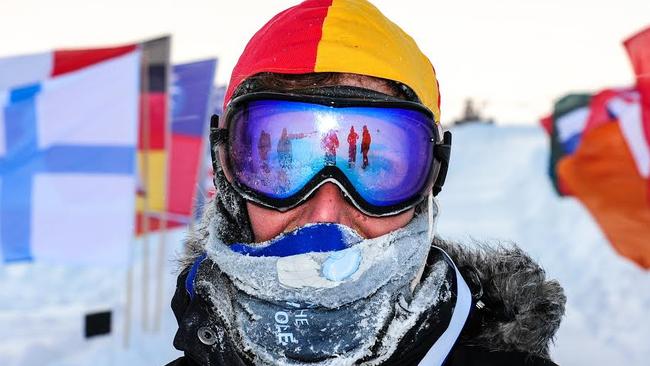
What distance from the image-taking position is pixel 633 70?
6973 millimetres

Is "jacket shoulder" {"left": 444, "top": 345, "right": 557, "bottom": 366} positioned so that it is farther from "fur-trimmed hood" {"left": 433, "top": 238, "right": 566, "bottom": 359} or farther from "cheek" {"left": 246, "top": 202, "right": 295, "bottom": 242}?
"cheek" {"left": 246, "top": 202, "right": 295, "bottom": 242}

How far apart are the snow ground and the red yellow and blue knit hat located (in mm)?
692

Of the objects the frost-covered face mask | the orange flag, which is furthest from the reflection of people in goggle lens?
the orange flag

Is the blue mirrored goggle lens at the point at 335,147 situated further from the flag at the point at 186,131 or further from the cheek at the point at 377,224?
the flag at the point at 186,131

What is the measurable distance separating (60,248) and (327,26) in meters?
5.92

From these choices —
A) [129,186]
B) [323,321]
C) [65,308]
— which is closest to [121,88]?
[129,186]

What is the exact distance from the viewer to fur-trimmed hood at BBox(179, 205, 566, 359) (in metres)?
1.76

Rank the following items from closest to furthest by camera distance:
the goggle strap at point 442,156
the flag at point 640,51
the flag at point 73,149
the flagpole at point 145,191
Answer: the goggle strap at point 442,156, the flag at point 640,51, the flag at point 73,149, the flagpole at point 145,191

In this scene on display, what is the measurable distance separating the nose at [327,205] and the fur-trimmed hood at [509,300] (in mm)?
268

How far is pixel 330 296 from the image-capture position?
162 cm

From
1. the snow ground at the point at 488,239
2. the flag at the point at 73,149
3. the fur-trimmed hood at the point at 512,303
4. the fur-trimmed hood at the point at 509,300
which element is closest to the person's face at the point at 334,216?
the fur-trimmed hood at the point at 509,300

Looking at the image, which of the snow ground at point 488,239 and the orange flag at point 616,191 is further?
the orange flag at point 616,191

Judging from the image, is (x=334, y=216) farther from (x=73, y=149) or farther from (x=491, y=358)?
(x=73, y=149)

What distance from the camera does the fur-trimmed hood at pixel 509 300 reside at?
69.3 inches
